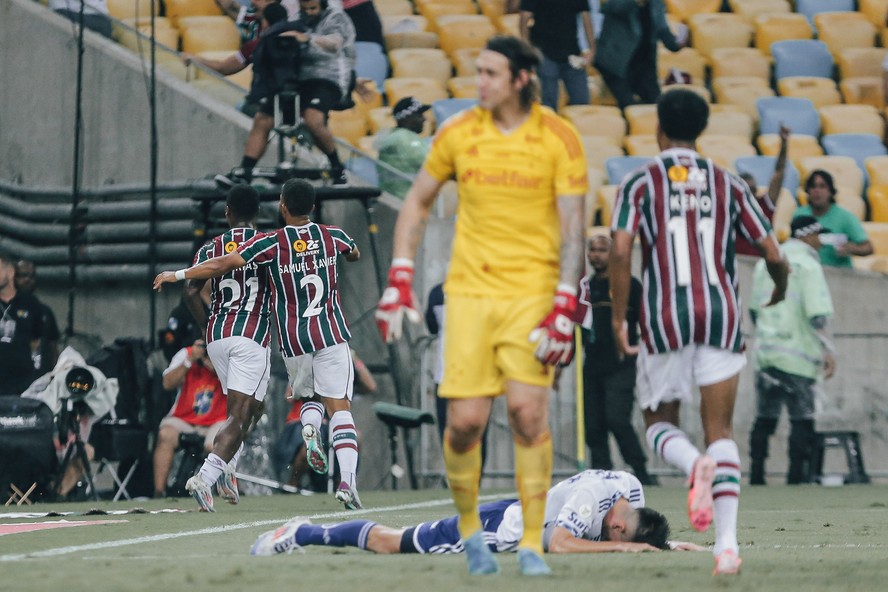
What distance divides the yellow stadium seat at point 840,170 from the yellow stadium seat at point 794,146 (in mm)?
281

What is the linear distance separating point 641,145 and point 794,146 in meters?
1.81

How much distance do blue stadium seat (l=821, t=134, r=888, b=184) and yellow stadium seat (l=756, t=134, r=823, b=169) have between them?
0.14 m

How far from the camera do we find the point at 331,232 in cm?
1159

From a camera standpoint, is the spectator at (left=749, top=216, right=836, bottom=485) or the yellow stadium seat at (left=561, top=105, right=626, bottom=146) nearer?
the spectator at (left=749, top=216, right=836, bottom=485)

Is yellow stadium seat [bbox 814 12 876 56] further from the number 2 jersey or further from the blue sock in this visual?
the blue sock

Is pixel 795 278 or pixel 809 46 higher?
pixel 809 46

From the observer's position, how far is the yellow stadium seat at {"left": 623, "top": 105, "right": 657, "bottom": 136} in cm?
1873

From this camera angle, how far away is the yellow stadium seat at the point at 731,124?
1898 centimetres

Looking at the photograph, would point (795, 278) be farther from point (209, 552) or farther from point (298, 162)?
point (209, 552)

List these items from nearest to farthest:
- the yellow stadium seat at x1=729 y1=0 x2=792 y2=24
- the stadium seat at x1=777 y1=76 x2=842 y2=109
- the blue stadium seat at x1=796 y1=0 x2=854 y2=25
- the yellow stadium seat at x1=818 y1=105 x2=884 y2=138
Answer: the yellow stadium seat at x1=818 y1=105 x2=884 y2=138 → the stadium seat at x1=777 y1=76 x2=842 y2=109 → the yellow stadium seat at x1=729 y1=0 x2=792 y2=24 → the blue stadium seat at x1=796 y1=0 x2=854 y2=25

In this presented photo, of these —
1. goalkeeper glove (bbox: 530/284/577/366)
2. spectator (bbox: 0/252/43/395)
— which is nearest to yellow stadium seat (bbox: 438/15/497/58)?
spectator (bbox: 0/252/43/395)

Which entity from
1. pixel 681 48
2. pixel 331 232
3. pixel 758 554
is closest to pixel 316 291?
pixel 331 232

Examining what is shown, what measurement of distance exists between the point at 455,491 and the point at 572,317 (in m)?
0.78

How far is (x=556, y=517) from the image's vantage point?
7.26m
